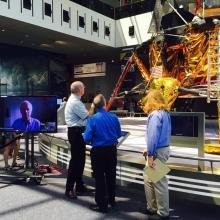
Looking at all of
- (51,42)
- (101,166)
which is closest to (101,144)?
(101,166)

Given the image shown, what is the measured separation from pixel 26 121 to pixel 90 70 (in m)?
26.7

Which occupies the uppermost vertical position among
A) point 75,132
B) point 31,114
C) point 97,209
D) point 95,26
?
point 95,26

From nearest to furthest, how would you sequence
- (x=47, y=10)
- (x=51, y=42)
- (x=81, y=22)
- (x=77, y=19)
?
(x=47, y=10), (x=77, y=19), (x=81, y=22), (x=51, y=42)

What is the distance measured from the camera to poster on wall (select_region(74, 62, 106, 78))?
3195 cm

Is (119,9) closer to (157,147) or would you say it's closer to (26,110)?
(26,110)

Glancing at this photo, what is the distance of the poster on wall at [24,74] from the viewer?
1029 inches

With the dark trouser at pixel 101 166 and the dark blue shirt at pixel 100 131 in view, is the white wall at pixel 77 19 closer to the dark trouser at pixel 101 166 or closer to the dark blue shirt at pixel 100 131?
the dark blue shirt at pixel 100 131

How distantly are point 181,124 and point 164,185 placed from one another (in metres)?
1.53

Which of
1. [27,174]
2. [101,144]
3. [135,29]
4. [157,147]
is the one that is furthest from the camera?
[135,29]

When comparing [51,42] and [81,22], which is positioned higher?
[81,22]

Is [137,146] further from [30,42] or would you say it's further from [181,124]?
[30,42]

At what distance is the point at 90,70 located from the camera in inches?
1291

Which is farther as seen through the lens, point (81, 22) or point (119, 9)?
point (119, 9)

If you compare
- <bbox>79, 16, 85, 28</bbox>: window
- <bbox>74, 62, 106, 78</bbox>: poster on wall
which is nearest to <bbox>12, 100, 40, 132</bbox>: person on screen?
<bbox>79, 16, 85, 28</bbox>: window
